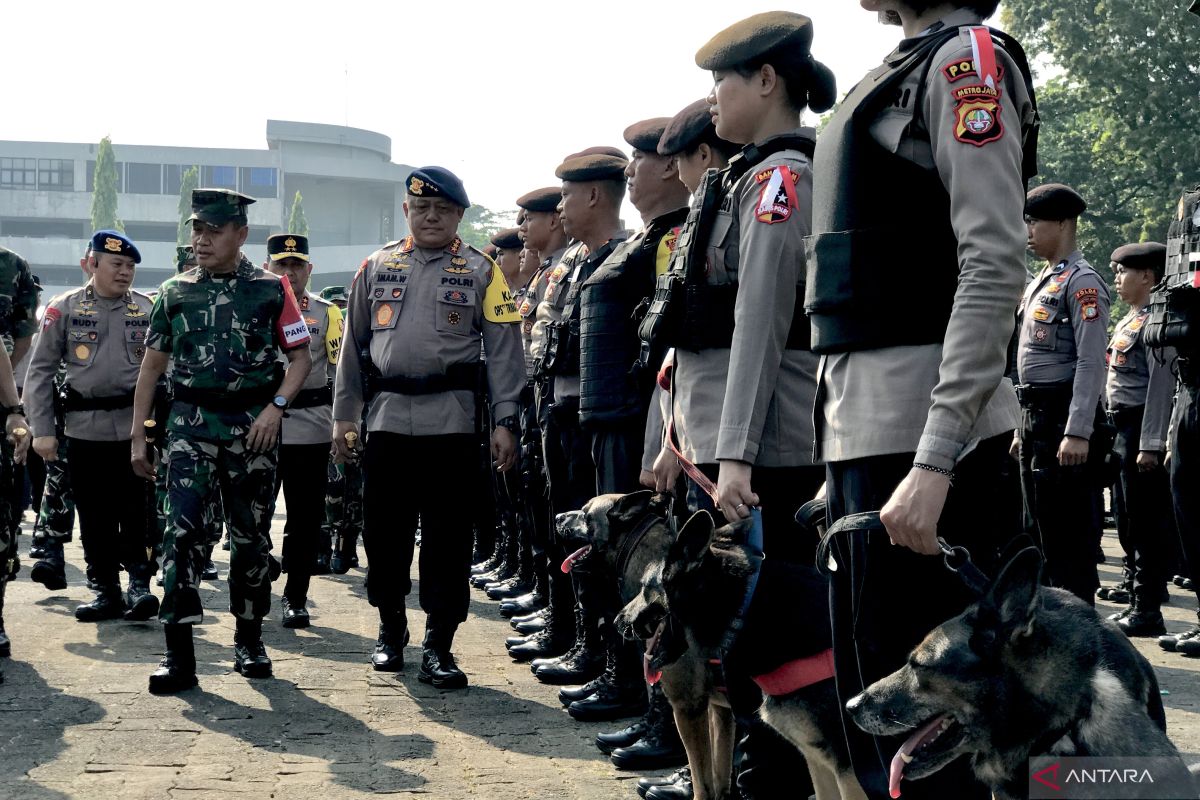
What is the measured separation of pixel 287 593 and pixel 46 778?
3.76 metres

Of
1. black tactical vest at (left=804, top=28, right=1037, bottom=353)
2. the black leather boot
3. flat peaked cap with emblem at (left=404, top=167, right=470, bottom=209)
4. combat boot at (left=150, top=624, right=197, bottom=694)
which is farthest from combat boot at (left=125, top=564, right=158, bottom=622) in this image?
black tactical vest at (left=804, top=28, right=1037, bottom=353)

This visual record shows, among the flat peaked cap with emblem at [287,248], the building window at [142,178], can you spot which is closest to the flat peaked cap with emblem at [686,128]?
the flat peaked cap with emblem at [287,248]

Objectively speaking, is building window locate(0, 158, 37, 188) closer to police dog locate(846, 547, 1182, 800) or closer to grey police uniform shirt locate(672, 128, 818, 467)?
grey police uniform shirt locate(672, 128, 818, 467)

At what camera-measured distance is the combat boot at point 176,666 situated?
6.44 meters

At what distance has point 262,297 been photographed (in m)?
7.04

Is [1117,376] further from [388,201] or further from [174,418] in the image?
[388,201]

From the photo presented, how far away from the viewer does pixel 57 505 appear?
9.67 metres

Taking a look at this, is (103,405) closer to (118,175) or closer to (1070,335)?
(1070,335)

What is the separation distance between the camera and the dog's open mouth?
2.60 m

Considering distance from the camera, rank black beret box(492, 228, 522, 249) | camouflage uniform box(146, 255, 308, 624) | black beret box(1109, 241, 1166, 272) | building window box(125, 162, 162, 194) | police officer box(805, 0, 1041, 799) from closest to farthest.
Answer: police officer box(805, 0, 1041, 799) < camouflage uniform box(146, 255, 308, 624) < black beret box(1109, 241, 1166, 272) < black beret box(492, 228, 522, 249) < building window box(125, 162, 162, 194)

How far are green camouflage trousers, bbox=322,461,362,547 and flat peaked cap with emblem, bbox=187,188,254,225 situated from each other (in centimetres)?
488

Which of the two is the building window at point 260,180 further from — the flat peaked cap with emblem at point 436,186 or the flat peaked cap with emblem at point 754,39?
the flat peaked cap with emblem at point 754,39

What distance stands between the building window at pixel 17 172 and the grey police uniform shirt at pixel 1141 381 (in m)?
106

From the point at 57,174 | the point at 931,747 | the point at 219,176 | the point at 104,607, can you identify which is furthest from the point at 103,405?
the point at 57,174
